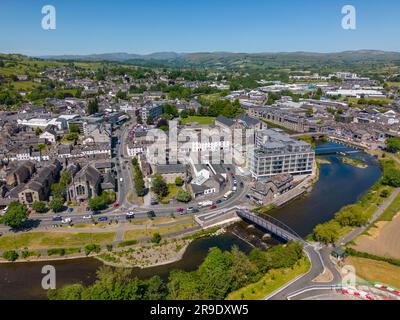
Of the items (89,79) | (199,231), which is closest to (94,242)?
(199,231)

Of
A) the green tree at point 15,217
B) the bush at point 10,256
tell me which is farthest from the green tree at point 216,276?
the green tree at point 15,217

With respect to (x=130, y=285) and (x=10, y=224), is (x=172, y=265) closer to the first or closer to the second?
(x=130, y=285)

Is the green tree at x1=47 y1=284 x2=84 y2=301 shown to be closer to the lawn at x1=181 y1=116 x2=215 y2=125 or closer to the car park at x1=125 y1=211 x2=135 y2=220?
the car park at x1=125 y1=211 x2=135 y2=220

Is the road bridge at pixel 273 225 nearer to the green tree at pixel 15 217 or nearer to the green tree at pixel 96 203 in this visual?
the green tree at pixel 96 203

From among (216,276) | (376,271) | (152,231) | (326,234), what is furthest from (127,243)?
(376,271)

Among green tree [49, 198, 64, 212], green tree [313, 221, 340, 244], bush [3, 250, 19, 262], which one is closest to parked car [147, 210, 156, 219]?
green tree [49, 198, 64, 212]

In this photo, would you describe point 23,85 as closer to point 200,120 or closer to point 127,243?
point 200,120

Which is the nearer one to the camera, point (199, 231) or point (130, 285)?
point (130, 285)
